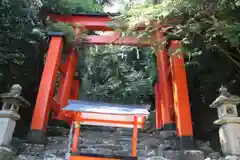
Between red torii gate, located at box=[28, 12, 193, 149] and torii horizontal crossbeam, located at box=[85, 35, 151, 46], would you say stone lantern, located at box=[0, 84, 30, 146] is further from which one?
torii horizontal crossbeam, located at box=[85, 35, 151, 46]

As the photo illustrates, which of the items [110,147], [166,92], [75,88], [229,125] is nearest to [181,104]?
[229,125]

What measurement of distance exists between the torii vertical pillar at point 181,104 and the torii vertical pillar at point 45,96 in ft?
10.4

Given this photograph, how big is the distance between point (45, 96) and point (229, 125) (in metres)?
4.21

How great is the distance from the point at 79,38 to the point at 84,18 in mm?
832

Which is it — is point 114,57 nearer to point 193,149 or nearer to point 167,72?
point 167,72

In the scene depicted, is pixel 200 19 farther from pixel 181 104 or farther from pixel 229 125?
pixel 229 125

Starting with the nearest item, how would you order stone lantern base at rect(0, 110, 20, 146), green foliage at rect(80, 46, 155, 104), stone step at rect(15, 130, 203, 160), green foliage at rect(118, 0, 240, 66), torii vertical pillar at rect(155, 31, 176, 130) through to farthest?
1. green foliage at rect(118, 0, 240, 66)
2. stone lantern base at rect(0, 110, 20, 146)
3. stone step at rect(15, 130, 203, 160)
4. torii vertical pillar at rect(155, 31, 176, 130)
5. green foliage at rect(80, 46, 155, 104)

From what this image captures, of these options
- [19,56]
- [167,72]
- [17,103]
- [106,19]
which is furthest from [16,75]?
[167,72]

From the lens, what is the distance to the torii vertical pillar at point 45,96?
5.70 metres

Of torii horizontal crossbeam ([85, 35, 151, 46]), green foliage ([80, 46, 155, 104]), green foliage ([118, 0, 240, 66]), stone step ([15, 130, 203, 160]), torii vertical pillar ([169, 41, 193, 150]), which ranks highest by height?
green foliage ([80, 46, 155, 104])

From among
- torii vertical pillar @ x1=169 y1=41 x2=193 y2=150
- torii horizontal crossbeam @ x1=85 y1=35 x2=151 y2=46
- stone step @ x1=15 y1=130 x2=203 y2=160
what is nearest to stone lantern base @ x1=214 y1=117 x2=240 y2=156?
stone step @ x1=15 y1=130 x2=203 y2=160

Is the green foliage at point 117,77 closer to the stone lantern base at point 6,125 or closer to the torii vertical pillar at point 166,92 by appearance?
the torii vertical pillar at point 166,92

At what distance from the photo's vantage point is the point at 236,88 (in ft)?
22.1

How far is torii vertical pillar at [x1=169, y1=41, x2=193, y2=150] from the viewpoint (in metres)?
5.51
